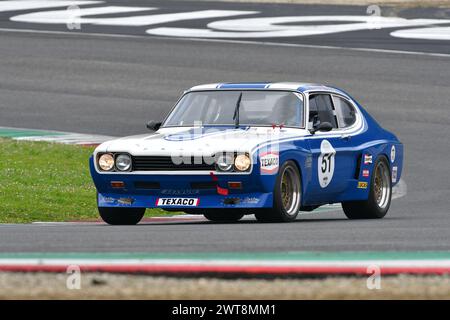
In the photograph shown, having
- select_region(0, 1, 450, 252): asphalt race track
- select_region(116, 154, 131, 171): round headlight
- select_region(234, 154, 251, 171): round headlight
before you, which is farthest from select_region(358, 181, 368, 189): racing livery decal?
select_region(116, 154, 131, 171): round headlight

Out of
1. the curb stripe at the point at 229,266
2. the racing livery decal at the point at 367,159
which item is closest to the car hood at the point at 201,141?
the racing livery decal at the point at 367,159

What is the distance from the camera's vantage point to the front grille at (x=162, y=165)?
12023mm

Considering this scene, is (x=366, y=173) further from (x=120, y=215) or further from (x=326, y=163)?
(x=120, y=215)

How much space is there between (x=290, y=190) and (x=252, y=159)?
2.49 ft

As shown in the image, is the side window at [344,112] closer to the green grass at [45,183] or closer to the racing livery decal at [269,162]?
the racing livery decal at [269,162]

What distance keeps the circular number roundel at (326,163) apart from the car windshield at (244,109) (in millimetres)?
317

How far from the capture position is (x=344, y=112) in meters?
14.3

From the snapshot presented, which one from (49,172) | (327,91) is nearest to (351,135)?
(327,91)

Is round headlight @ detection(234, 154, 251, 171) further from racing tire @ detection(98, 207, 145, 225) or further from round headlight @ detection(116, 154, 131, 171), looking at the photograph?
racing tire @ detection(98, 207, 145, 225)

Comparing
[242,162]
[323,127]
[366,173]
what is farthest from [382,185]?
[242,162]

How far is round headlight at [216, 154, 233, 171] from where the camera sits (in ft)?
39.2
